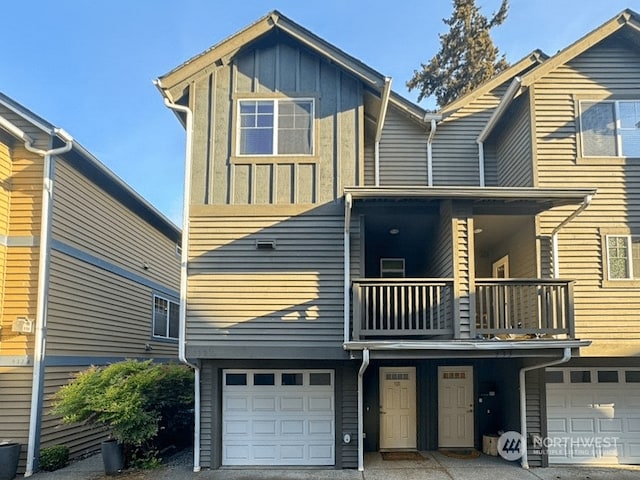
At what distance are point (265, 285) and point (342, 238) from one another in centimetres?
165

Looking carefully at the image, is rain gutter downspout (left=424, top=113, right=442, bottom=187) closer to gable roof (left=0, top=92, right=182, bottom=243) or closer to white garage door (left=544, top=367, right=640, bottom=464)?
white garage door (left=544, top=367, right=640, bottom=464)

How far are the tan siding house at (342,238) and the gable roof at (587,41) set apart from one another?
Answer: 3 centimetres

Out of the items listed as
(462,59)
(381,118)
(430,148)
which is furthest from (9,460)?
(462,59)

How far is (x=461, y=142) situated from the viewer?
11867mm

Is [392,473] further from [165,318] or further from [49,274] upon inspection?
[165,318]

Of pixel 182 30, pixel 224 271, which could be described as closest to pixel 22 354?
pixel 224 271

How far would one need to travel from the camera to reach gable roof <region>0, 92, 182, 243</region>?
9.90 m

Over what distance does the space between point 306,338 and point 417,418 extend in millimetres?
3629

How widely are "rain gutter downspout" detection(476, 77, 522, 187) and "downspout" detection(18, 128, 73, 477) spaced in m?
8.49

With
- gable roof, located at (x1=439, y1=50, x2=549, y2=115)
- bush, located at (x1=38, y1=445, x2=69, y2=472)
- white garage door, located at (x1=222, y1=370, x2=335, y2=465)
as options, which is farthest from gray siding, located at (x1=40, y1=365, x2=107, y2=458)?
gable roof, located at (x1=439, y1=50, x2=549, y2=115)

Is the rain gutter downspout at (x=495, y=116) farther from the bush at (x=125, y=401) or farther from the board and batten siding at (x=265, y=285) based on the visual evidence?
the bush at (x=125, y=401)

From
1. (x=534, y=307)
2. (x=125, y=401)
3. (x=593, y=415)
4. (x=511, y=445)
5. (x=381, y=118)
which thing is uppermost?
(x=381, y=118)

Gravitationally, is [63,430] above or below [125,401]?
below
